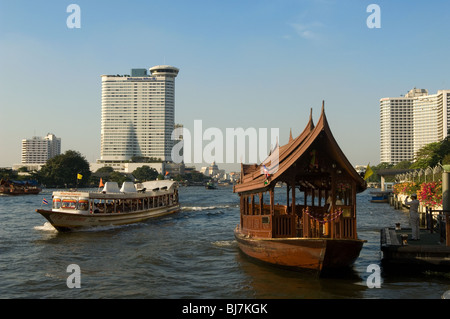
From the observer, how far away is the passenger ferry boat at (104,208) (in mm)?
28330

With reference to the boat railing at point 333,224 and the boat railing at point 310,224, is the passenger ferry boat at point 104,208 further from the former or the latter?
the boat railing at point 333,224

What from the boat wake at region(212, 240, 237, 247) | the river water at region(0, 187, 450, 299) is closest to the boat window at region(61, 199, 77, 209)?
→ the river water at region(0, 187, 450, 299)

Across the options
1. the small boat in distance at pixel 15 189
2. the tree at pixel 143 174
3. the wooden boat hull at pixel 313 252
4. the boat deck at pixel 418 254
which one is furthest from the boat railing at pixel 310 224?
the tree at pixel 143 174

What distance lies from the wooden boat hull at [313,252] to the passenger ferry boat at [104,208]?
17488 mm

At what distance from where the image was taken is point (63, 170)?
118m

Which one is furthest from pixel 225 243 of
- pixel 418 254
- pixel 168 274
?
pixel 418 254

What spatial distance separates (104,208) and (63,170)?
93.4 metres

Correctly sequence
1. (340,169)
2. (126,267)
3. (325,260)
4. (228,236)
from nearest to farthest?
(325,260)
(340,169)
(126,267)
(228,236)

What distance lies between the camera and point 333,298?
12594 millimetres

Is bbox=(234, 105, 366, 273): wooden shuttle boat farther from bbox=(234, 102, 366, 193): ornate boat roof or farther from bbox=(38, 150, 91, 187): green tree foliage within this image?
bbox=(38, 150, 91, 187): green tree foliage

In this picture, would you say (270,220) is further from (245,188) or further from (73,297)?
(73,297)
